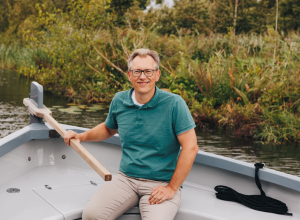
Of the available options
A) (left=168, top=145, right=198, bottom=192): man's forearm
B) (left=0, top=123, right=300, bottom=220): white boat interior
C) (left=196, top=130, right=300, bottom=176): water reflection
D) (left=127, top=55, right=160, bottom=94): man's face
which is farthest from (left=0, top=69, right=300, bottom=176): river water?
(left=127, top=55, right=160, bottom=94): man's face

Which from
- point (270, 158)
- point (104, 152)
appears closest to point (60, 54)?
point (270, 158)

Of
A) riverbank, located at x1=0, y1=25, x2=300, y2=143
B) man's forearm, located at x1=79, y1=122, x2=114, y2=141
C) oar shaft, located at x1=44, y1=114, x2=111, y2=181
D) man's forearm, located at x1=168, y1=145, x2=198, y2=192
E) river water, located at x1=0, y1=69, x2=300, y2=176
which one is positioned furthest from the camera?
riverbank, located at x1=0, y1=25, x2=300, y2=143

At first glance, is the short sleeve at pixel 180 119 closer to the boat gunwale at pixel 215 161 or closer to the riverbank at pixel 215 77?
the boat gunwale at pixel 215 161

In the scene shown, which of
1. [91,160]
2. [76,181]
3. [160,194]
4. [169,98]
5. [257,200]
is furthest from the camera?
[76,181]

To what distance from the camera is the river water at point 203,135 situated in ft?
14.5

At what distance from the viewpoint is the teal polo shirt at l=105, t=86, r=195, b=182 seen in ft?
5.34

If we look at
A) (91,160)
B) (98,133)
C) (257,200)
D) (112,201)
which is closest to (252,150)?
(257,200)

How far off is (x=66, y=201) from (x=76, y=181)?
1.16ft

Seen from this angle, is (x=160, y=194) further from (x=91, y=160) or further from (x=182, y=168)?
(x=91, y=160)

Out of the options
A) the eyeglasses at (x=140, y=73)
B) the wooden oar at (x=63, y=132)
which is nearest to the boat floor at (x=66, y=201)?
the wooden oar at (x=63, y=132)

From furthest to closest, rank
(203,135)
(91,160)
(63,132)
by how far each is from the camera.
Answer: (203,135), (63,132), (91,160)

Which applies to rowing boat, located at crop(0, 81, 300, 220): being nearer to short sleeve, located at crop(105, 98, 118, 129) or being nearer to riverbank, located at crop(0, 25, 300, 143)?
short sleeve, located at crop(105, 98, 118, 129)

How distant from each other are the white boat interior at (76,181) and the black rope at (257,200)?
3 cm

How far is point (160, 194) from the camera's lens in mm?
1559
